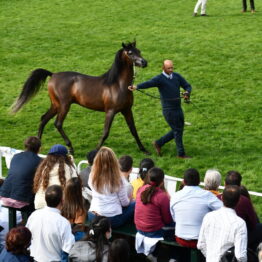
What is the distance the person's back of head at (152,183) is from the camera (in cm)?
723

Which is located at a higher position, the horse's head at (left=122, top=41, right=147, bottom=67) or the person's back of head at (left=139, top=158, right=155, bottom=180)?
the horse's head at (left=122, top=41, right=147, bottom=67)

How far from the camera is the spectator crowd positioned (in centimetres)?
644

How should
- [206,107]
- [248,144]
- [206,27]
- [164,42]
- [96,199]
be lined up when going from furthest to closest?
[206,27] → [164,42] → [206,107] → [248,144] → [96,199]

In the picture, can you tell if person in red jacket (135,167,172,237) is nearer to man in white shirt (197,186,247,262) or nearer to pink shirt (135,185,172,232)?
pink shirt (135,185,172,232)

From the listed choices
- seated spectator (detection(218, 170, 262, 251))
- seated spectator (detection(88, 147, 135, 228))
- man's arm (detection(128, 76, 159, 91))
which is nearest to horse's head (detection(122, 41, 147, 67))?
man's arm (detection(128, 76, 159, 91))

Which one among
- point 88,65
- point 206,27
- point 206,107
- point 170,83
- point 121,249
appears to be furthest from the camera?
point 206,27

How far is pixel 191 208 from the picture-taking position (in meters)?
7.00

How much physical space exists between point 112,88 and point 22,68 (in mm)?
6988

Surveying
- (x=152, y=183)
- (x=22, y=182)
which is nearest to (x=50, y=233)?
(x=152, y=183)

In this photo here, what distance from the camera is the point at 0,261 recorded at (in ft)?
20.6

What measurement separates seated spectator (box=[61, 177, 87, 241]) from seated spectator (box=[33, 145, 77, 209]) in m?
0.43

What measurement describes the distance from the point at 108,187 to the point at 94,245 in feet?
3.88

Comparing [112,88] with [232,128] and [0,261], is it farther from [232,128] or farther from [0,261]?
[0,261]

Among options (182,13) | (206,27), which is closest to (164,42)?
(206,27)
